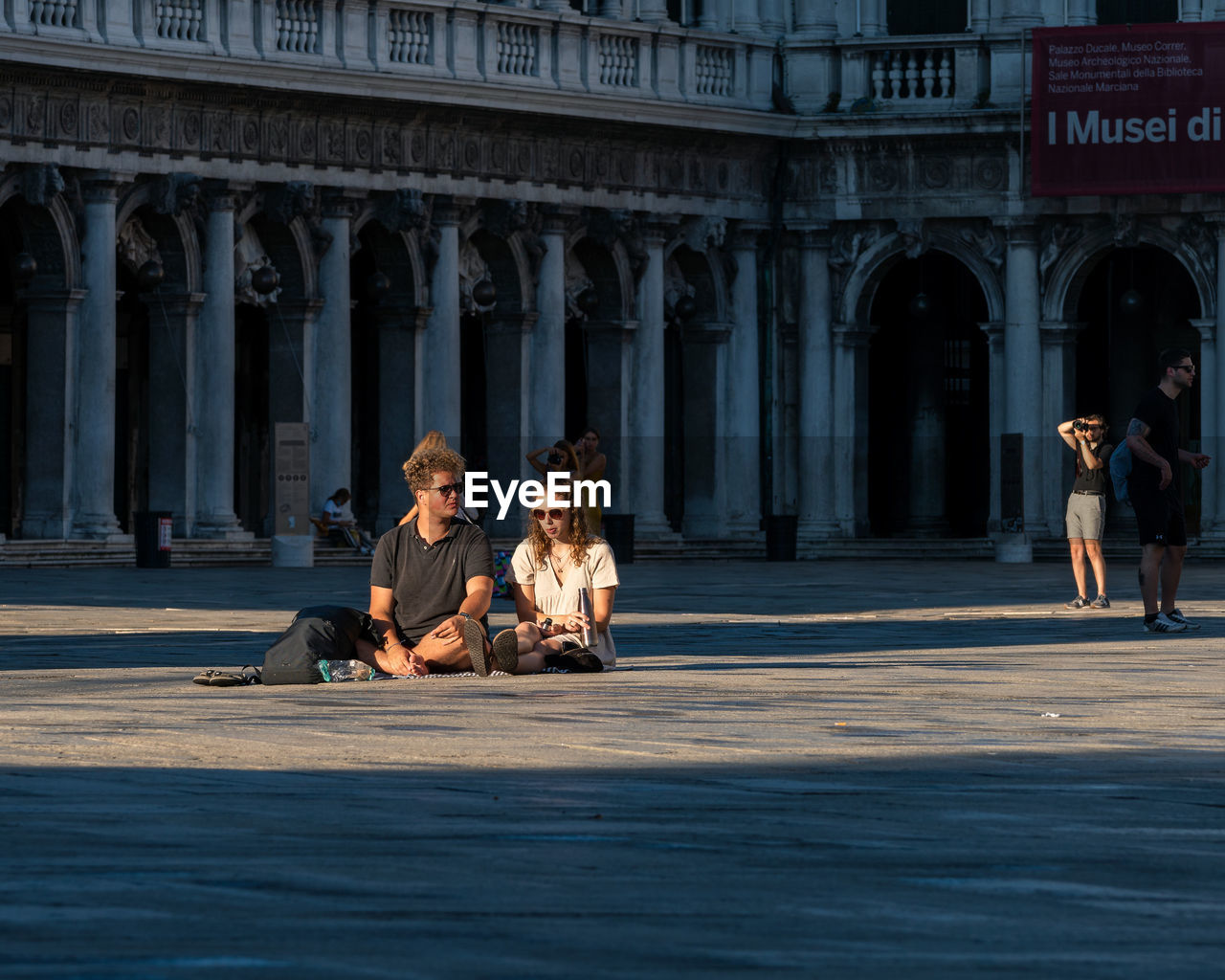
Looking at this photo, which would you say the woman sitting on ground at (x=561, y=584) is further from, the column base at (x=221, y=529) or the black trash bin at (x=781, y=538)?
the black trash bin at (x=781, y=538)

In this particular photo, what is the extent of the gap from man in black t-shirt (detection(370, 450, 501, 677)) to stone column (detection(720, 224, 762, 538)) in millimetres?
26661

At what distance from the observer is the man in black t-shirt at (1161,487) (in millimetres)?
18719

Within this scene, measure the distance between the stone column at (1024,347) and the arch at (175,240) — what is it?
11040 millimetres

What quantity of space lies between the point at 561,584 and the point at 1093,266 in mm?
26975

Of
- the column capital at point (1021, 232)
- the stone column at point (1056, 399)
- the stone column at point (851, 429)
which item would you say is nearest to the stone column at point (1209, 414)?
the stone column at point (1056, 399)

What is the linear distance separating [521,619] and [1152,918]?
333 inches

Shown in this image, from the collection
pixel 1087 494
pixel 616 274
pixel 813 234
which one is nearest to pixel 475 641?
pixel 1087 494

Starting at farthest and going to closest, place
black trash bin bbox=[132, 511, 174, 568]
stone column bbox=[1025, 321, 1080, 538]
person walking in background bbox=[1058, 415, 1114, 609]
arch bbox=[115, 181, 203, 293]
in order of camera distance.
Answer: stone column bbox=[1025, 321, 1080, 538] → arch bbox=[115, 181, 203, 293] → black trash bin bbox=[132, 511, 174, 568] → person walking in background bbox=[1058, 415, 1114, 609]

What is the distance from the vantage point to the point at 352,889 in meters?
6.83

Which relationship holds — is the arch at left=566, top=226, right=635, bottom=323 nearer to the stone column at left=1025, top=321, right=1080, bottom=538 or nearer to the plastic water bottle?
the stone column at left=1025, top=321, right=1080, bottom=538

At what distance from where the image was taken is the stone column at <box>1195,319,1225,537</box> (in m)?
39.2

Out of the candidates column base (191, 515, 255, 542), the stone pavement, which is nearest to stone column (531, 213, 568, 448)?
column base (191, 515, 255, 542)

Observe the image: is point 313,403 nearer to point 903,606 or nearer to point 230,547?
point 230,547

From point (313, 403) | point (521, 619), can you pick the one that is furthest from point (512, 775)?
point (313, 403)
